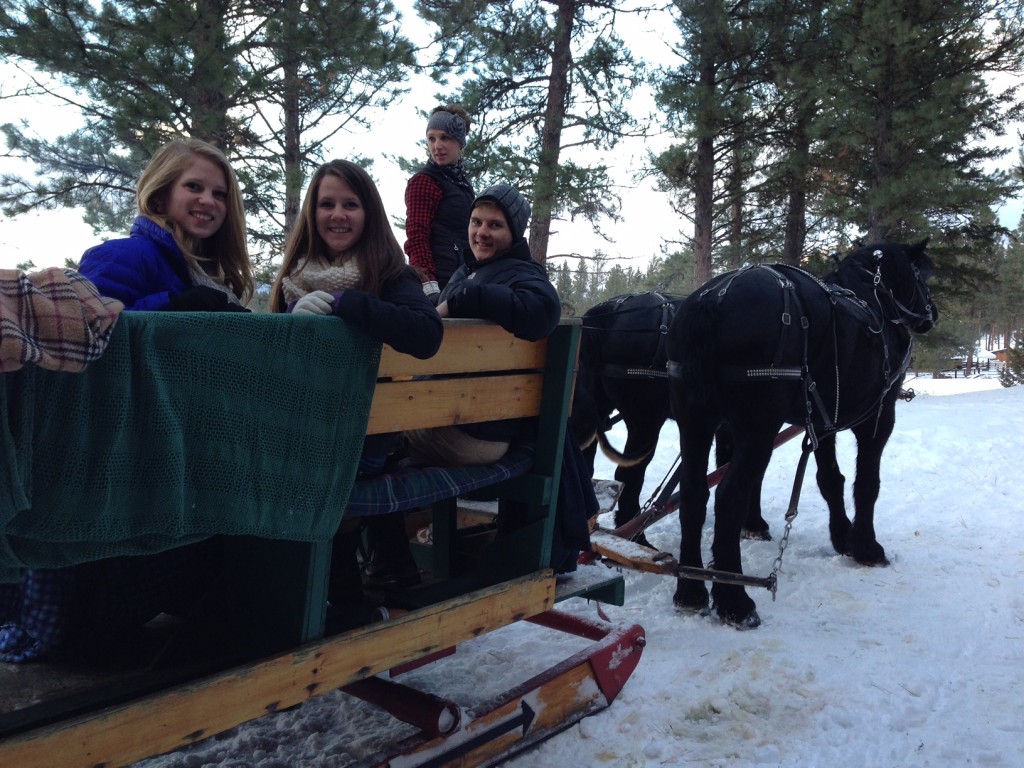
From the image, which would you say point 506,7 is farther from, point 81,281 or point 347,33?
point 81,281

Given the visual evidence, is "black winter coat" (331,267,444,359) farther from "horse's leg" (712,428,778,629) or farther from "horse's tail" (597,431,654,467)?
"horse's tail" (597,431,654,467)

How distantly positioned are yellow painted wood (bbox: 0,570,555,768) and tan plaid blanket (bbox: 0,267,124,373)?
0.74 metres

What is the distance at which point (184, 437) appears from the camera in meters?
1.70

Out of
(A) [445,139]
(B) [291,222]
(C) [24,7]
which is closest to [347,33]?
(B) [291,222]

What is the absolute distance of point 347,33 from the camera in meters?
9.08

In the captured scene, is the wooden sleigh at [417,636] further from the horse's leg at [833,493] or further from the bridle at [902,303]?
the bridle at [902,303]

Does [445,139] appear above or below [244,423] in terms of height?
above

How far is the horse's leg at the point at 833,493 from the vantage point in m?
5.28

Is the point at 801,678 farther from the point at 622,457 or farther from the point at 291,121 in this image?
the point at 291,121

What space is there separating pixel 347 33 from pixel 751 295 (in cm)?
699

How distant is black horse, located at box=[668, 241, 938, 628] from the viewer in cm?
397

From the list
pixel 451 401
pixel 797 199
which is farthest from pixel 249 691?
pixel 797 199

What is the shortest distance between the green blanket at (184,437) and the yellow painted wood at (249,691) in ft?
1.04

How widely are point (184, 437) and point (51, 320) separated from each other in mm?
384
